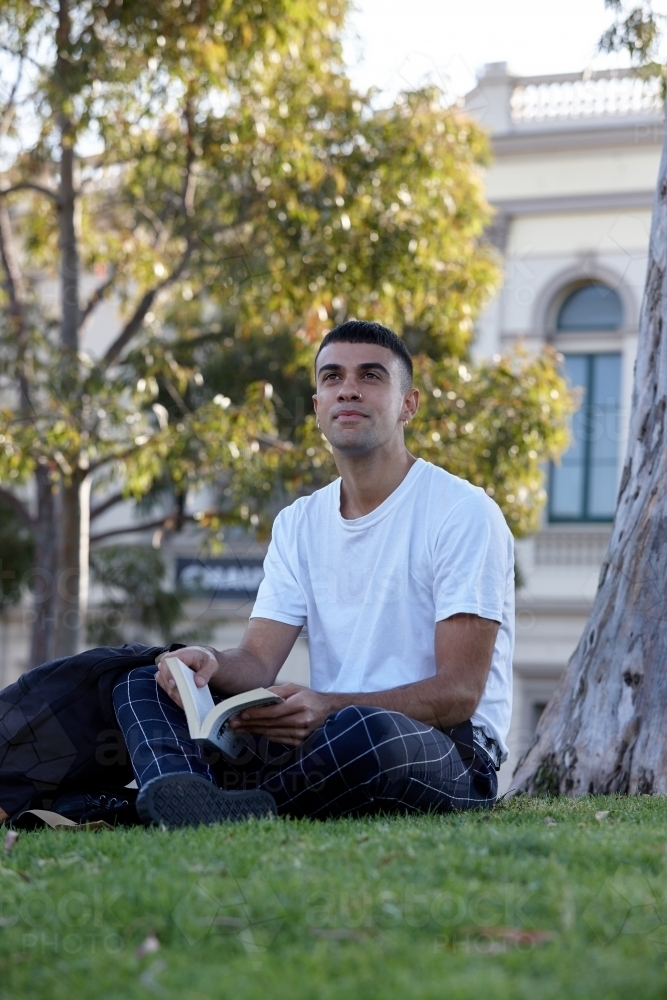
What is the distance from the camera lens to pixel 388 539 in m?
3.87

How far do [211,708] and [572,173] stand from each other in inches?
548

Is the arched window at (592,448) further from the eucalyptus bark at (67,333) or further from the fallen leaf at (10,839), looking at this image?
the fallen leaf at (10,839)

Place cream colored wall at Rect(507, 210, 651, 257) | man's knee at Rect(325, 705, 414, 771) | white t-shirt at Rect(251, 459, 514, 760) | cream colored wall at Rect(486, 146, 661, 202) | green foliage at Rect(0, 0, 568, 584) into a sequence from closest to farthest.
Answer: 1. man's knee at Rect(325, 705, 414, 771)
2. white t-shirt at Rect(251, 459, 514, 760)
3. green foliage at Rect(0, 0, 568, 584)
4. cream colored wall at Rect(486, 146, 661, 202)
5. cream colored wall at Rect(507, 210, 651, 257)

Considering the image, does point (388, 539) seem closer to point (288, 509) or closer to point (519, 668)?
point (288, 509)

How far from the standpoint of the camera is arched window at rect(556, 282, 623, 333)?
52.6 feet

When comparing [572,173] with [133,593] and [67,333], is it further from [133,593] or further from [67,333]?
[67,333]

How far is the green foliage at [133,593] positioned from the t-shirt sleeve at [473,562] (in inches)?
403

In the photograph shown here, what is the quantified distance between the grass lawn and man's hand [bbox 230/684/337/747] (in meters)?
0.44

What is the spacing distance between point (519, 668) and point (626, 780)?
1117cm

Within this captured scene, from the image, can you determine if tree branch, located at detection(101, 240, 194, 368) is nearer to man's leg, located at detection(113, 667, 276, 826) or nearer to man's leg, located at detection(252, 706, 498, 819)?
man's leg, located at detection(113, 667, 276, 826)

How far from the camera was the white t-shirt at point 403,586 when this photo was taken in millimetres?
3648

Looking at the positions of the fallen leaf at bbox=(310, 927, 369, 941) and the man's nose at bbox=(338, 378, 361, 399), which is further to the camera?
the man's nose at bbox=(338, 378, 361, 399)

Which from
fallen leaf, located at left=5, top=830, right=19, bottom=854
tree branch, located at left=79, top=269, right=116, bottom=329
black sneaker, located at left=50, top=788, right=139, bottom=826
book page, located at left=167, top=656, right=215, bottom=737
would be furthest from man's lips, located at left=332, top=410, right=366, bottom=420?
tree branch, located at left=79, top=269, right=116, bottom=329

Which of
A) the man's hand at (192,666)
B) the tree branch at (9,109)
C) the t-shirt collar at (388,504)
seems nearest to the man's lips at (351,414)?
the t-shirt collar at (388,504)
